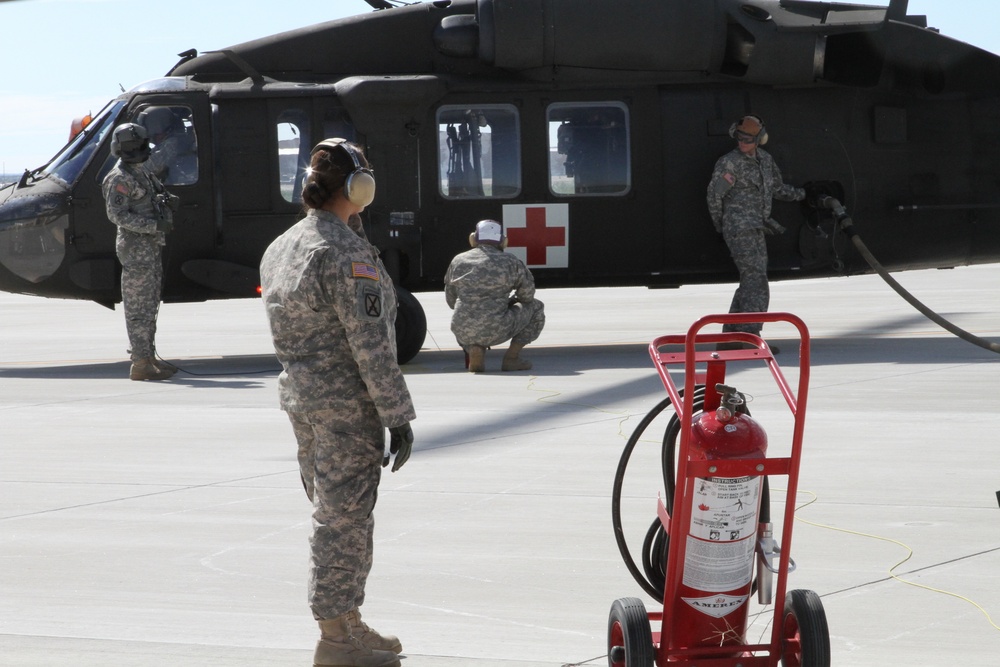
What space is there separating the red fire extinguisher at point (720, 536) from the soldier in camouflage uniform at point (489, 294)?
6.53 meters

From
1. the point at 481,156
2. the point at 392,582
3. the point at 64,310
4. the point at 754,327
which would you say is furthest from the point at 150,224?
the point at 64,310

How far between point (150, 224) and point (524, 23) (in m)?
3.62

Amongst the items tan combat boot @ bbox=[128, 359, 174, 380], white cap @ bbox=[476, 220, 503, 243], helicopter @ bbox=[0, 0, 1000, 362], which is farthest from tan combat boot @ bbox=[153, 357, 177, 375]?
white cap @ bbox=[476, 220, 503, 243]

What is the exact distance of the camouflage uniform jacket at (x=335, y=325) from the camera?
12.5 ft

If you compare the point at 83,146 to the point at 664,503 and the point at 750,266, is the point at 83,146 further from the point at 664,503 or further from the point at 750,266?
the point at 664,503

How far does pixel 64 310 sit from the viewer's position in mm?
20172

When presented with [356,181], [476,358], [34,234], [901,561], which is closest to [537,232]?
[476,358]

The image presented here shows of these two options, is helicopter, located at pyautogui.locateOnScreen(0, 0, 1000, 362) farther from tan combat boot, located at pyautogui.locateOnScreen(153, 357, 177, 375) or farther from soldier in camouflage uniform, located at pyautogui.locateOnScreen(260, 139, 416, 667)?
soldier in camouflage uniform, located at pyautogui.locateOnScreen(260, 139, 416, 667)

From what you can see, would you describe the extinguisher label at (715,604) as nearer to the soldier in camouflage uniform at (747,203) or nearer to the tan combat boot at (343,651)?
the tan combat boot at (343,651)

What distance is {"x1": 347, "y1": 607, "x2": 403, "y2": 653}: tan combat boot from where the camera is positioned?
3.92 metres

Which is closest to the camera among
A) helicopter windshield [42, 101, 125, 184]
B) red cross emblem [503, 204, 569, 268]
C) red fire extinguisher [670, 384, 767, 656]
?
red fire extinguisher [670, 384, 767, 656]

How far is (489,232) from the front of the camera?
33.0 ft

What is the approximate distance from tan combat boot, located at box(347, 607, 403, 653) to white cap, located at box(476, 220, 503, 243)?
Answer: 6.29 metres

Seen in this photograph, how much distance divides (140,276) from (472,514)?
17.9 ft
